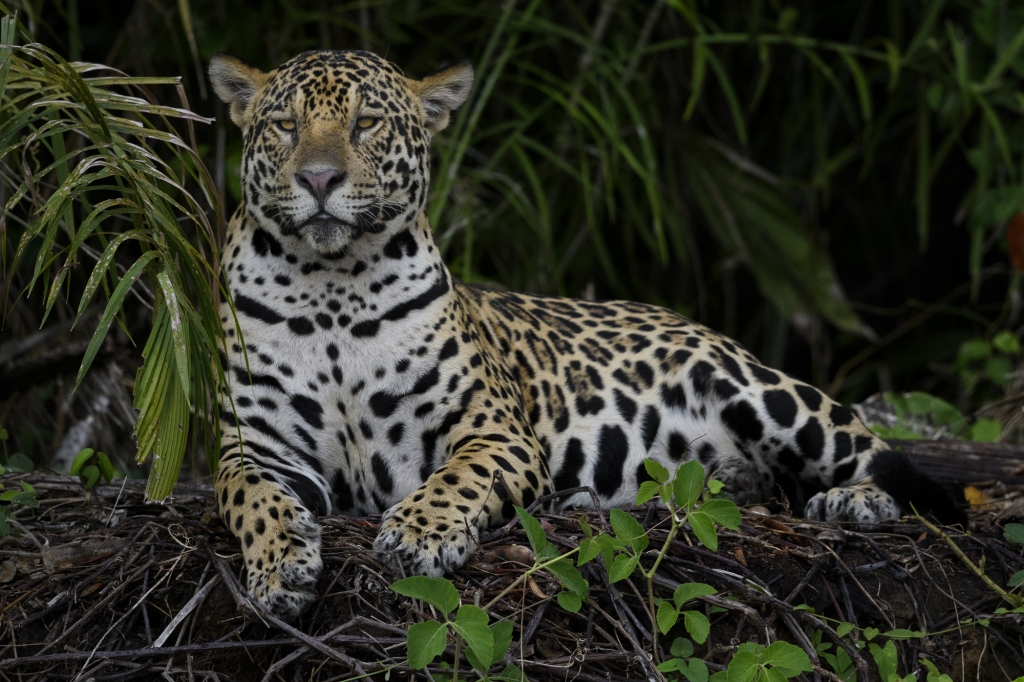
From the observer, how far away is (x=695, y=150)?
7164 mm

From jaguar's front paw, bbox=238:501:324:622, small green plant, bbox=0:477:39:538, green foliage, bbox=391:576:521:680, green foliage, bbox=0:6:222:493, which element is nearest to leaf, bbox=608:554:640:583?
green foliage, bbox=391:576:521:680

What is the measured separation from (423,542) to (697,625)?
81 cm

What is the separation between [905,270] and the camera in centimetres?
894

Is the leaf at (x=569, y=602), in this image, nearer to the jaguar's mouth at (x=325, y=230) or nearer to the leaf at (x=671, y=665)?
the leaf at (x=671, y=665)

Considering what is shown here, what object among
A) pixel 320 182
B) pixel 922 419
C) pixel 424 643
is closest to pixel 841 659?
pixel 424 643

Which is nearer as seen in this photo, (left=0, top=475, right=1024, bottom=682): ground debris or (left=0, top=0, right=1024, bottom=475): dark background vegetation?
(left=0, top=475, right=1024, bottom=682): ground debris

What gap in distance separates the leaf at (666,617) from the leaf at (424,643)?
2.16 ft

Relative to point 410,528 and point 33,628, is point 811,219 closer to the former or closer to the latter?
point 410,528

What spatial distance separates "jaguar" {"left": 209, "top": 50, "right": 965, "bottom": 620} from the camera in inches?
153

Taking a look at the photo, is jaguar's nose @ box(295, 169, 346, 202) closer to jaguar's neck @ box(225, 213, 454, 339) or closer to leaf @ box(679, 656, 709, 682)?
jaguar's neck @ box(225, 213, 454, 339)

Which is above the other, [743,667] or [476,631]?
[476,631]

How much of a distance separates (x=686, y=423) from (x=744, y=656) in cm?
201

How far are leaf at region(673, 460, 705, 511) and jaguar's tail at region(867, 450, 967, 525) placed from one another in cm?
126

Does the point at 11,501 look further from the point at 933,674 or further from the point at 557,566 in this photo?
the point at 933,674
